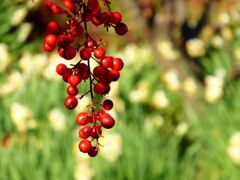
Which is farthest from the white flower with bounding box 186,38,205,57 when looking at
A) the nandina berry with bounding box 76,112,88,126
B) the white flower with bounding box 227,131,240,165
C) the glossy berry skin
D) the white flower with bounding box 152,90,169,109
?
the glossy berry skin

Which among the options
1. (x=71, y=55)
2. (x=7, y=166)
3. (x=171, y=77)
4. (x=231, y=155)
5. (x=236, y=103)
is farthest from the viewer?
(x=171, y=77)

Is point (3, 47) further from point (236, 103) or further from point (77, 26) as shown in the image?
point (77, 26)

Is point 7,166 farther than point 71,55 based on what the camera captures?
Yes

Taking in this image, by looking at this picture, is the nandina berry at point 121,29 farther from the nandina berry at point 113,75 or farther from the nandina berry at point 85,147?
the nandina berry at point 85,147

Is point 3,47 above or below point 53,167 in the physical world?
above

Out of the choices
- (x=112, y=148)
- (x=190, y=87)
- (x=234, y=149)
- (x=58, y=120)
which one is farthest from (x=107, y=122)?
(x=190, y=87)

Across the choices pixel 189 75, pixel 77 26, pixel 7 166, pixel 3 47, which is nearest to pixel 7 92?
pixel 3 47

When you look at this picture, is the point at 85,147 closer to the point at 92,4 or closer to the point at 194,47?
the point at 92,4

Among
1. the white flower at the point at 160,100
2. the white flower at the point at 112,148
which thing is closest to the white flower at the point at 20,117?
the white flower at the point at 112,148
